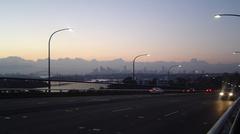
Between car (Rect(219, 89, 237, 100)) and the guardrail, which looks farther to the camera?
car (Rect(219, 89, 237, 100))

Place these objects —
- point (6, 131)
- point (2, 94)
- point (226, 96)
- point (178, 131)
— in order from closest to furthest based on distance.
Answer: point (6, 131) < point (178, 131) < point (2, 94) < point (226, 96)

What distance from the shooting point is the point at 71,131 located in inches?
665

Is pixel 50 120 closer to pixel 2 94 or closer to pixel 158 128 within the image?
pixel 158 128

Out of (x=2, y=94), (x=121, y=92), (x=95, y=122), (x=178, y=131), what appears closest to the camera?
(x=178, y=131)

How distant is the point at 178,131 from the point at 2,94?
27143 mm

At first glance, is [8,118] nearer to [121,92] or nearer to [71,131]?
[71,131]

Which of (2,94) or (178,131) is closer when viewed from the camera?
(178,131)

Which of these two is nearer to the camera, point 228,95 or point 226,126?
point 226,126

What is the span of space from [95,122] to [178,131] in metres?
3.60

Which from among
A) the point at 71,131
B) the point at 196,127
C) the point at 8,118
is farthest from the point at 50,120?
the point at 196,127

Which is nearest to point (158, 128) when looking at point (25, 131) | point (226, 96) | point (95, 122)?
point (95, 122)

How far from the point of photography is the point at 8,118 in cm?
2092

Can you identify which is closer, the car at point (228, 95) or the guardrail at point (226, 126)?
the guardrail at point (226, 126)

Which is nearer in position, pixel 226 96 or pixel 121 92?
pixel 226 96
